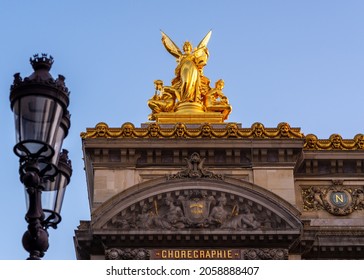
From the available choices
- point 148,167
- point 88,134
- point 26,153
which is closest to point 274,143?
point 148,167

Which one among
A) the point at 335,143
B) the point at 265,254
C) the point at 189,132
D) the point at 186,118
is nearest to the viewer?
the point at 265,254

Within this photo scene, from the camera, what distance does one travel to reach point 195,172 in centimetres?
3241

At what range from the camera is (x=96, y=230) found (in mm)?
31078

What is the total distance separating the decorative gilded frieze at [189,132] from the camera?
3369cm

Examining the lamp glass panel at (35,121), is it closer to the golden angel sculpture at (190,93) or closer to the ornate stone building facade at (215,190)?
the ornate stone building facade at (215,190)

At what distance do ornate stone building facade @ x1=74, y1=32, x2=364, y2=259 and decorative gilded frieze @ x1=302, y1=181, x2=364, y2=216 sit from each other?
36 millimetres

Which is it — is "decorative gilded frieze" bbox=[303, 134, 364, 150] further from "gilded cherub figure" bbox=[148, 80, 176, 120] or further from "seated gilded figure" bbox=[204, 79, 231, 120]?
"gilded cherub figure" bbox=[148, 80, 176, 120]

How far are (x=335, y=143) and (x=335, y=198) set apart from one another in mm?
2075

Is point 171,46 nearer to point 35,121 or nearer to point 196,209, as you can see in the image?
point 196,209

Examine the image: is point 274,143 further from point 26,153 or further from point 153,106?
point 26,153

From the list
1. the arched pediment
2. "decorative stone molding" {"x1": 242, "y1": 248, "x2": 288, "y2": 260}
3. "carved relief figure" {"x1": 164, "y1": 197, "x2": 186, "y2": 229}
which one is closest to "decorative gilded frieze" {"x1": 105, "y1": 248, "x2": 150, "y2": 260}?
the arched pediment

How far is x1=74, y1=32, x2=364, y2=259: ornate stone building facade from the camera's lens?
3133cm

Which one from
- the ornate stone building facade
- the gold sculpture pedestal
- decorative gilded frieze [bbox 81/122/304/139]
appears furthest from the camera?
the gold sculpture pedestal

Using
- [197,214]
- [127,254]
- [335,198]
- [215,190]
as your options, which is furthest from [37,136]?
[335,198]
